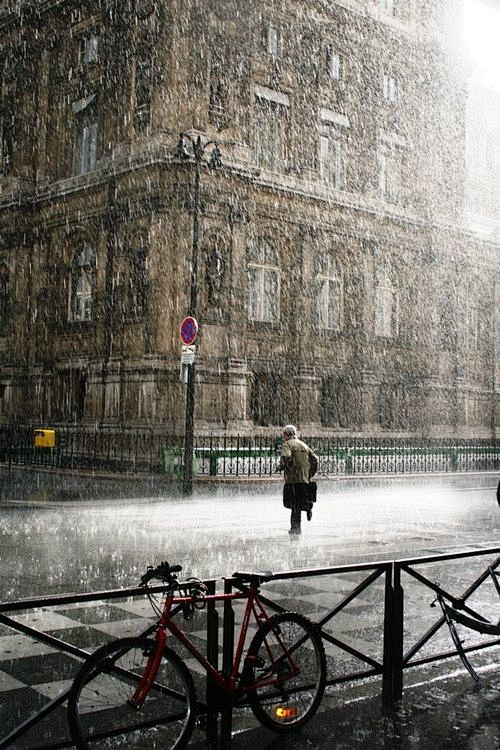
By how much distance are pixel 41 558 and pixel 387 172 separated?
113ft

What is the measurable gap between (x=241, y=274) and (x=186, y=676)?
30.5m

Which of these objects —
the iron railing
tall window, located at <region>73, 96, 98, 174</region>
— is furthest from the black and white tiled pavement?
tall window, located at <region>73, 96, 98, 174</region>

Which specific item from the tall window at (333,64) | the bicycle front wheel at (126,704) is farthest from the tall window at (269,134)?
the bicycle front wheel at (126,704)

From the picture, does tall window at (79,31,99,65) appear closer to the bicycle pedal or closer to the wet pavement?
the wet pavement

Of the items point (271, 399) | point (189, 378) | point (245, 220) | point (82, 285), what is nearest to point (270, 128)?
point (245, 220)

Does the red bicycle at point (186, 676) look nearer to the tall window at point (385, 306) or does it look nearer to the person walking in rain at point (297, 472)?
the person walking in rain at point (297, 472)

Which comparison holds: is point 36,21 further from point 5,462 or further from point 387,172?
point 5,462

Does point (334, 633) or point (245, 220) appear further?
point (245, 220)

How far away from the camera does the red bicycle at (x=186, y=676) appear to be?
15.9 feet

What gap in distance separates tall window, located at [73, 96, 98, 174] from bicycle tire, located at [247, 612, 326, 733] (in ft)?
113

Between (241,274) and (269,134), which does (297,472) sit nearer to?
(241,274)

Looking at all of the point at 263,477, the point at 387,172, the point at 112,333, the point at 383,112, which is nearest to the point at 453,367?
the point at 387,172

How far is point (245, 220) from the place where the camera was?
115ft

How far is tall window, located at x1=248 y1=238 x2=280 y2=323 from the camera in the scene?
120ft
